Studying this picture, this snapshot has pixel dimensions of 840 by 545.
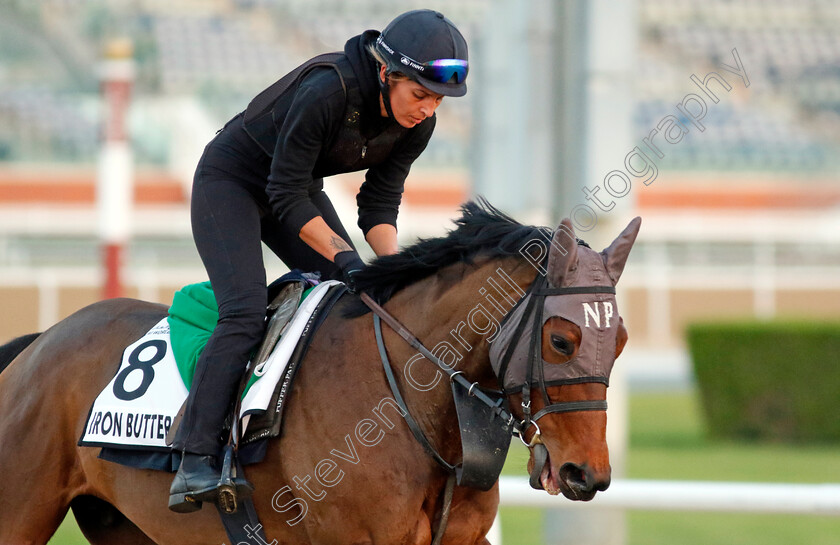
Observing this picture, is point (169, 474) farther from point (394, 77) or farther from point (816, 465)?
point (816, 465)

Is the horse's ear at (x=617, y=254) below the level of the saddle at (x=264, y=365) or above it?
above

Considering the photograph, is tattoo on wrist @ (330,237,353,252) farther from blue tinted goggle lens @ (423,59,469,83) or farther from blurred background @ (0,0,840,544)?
blurred background @ (0,0,840,544)

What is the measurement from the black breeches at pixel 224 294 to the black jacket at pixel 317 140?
0.10m

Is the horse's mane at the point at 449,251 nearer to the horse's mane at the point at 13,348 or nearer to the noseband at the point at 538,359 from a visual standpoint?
the noseband at the point at 538,359

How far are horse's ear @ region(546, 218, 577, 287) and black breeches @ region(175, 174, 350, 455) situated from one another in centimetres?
101

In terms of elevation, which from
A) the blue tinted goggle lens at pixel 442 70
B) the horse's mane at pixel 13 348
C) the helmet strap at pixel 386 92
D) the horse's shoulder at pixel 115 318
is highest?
the blue tinted goggle lens at pixel 442 70

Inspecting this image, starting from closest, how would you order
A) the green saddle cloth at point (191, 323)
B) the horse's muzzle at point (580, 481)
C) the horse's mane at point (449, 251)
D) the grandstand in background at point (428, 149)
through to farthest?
the horse's muzzle at point (580, 481), the horse's mane at point (449, 251), the green saddle cloth at point (191, 323), the grandstand in background at point (428, 149)

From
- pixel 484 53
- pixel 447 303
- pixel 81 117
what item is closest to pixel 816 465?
pixel 484 53

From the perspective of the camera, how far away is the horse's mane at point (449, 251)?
3340mm

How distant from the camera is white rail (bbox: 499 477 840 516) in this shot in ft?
15.6

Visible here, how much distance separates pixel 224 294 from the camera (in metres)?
3.56

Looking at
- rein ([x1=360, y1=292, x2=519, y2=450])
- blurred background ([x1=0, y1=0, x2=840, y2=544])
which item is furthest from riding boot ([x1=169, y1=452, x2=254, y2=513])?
blurred background ([x1=0, y1=0, x2=840, y2=544])

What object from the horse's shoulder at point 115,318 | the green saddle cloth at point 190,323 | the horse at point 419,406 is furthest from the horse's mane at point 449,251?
the horse's shoulder at point 115,318

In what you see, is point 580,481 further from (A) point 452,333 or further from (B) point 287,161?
(B) point 287,161
